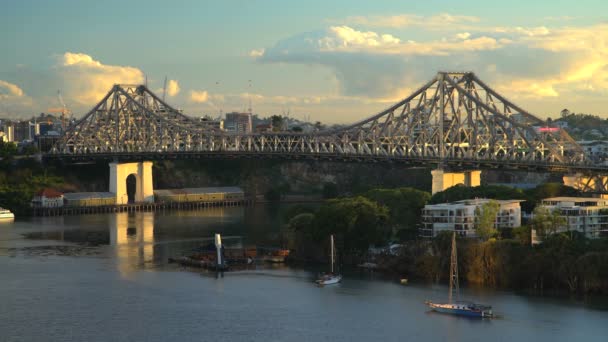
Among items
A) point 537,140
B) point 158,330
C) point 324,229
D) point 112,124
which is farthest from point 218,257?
point 112,124

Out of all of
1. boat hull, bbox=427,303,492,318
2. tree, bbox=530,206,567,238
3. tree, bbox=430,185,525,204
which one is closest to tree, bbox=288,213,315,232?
tree, bbox=430,185,525,204

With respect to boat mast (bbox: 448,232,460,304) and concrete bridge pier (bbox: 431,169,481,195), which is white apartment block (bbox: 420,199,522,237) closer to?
boat mast (bbox: 448,232,460,304)

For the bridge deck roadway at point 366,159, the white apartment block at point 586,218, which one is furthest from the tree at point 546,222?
the bridge deck roadway at point 366,159

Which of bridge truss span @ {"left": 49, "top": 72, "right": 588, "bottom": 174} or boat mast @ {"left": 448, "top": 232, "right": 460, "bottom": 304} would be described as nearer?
boat mast @ {"left": 448, "top": 232, "right": 460, "bottom": 304}

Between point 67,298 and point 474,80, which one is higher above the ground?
point 474,80

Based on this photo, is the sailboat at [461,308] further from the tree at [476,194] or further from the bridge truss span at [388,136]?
the bridge truss span at [388,136]

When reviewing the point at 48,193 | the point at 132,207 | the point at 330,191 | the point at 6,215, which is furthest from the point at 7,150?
the point at 330,191

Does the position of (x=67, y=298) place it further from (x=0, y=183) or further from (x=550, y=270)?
(x=0, y=183)
